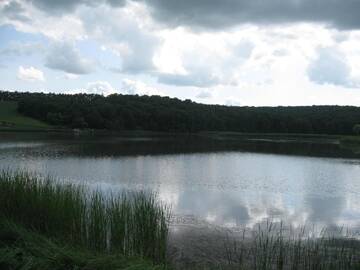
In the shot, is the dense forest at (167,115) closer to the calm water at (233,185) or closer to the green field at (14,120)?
the green field at (14,120)

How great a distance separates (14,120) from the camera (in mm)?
106375

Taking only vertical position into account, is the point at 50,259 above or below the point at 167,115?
below

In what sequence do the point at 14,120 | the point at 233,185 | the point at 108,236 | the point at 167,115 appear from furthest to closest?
the point at 167,115
the point at 14,120
the point at 233,185
the point at 108,236

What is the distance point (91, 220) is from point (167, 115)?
117 m

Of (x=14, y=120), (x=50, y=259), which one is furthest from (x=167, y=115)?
(x=50, y=259)

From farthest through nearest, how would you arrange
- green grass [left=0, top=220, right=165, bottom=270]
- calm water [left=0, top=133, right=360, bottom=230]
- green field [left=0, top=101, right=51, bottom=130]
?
green field [left=0, top=101, right=51, bottom=130], calm water [left=0, top=133, right=360, bottom=230], green grass [left=0, top=220, right=165, bottom=270]

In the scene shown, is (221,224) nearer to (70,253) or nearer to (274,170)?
(70,253)

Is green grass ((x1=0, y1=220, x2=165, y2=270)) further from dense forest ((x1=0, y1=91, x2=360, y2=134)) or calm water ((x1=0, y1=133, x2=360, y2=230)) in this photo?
dense forest ((x1=0, y1=91, x2=360, y2=134))

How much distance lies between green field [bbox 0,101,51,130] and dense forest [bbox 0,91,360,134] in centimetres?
250

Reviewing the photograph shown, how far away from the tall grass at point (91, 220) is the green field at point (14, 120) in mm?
88805

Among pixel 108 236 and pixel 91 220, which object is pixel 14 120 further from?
pixel 108 236

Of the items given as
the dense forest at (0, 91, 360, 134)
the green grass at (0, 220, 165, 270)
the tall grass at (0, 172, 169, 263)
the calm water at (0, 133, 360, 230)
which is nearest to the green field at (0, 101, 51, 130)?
the dense forest at (0, 91, 360, 134)

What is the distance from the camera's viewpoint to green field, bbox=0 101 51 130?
99562 millimetres

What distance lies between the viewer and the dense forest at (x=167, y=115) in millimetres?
116938
